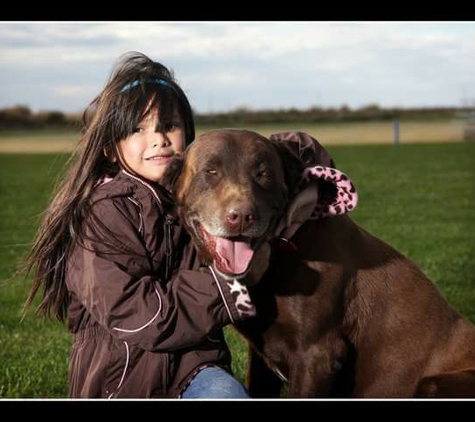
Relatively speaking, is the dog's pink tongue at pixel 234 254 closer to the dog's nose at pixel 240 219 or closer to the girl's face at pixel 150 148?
the dog's nose at pixel 240 219

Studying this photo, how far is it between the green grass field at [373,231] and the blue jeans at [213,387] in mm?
1460

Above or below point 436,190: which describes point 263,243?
above

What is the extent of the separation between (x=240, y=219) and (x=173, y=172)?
0.54 meters

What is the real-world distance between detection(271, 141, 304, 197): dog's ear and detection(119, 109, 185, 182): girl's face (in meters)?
0.55

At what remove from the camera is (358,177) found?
19672 mm

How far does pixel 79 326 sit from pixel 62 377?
144 cm

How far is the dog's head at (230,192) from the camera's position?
3.46 m

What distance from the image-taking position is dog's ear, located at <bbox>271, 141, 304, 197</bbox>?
3781 mm

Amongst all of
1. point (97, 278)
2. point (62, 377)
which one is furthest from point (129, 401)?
point (62, 377)

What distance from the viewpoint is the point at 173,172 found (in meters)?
3.77

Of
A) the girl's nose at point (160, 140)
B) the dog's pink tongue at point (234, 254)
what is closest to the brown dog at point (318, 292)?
the dog's pink tongue at point (234, 254)

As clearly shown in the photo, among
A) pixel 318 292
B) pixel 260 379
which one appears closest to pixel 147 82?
pixel 318 292
